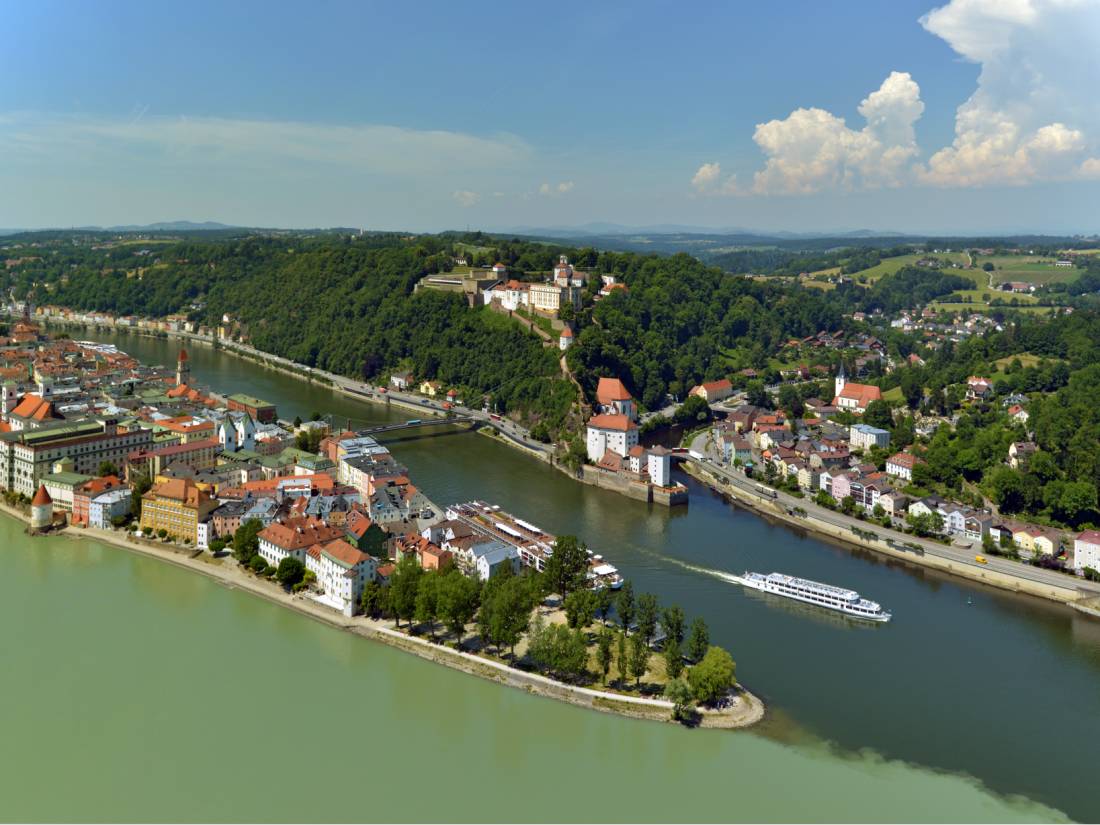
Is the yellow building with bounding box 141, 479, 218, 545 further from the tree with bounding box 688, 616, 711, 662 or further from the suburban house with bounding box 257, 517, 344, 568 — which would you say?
the tree with bounding box 688, 616, 711, 662

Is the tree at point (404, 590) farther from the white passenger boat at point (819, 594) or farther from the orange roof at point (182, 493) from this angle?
the white passenger boat at point (819, 594)

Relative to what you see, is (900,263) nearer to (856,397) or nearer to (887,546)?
(856,397)

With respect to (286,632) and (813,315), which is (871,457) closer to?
(286,632)

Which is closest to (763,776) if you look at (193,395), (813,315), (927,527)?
(927,527)

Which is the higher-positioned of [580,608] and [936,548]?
[580,608]

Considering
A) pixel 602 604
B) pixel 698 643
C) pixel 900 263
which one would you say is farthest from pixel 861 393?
pixel 900 263

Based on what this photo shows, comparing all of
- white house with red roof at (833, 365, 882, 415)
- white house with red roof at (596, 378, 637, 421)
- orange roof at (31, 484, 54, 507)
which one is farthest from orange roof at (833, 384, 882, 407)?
orange roof at (31, 484, 54, 507)

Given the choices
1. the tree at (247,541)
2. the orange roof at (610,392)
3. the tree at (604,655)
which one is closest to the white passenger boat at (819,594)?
the tree at (604,655)
